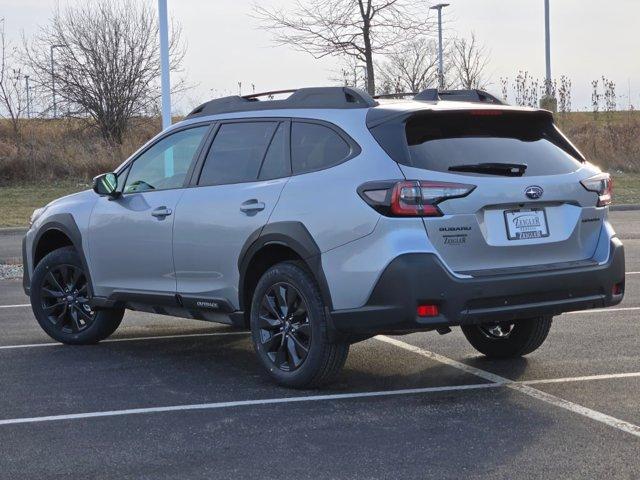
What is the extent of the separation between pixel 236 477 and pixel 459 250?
1.94 metres

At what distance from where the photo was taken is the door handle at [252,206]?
6.79 metres

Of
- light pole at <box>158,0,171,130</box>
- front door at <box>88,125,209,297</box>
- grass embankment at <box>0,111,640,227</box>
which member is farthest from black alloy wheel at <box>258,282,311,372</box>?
grass embankment at <box>0,111,640,227</box>

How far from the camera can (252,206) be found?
22.4ft

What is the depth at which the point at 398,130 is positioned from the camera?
20.8ft

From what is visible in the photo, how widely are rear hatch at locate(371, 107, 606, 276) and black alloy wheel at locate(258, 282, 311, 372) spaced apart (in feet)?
3.37

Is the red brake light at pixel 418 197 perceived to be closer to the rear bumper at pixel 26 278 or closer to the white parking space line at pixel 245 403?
the white parking space line at pixel 245 403

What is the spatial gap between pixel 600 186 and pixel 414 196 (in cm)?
136

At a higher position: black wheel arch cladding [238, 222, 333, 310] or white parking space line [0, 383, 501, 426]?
black wheel arch cladding [238, 222, 333, 310]

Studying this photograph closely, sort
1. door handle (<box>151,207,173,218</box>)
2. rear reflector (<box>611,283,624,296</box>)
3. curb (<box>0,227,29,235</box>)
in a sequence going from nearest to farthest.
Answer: rear reflector (<box>611,283,624,296</box>), door handle (<box>151,207,173,218</box>), curb (<box>0,227,29,235</box>)

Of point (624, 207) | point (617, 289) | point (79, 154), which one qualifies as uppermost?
point (79, 154)

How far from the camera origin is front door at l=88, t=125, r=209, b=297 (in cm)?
756

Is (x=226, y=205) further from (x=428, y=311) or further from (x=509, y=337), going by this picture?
(x=509, y=337)

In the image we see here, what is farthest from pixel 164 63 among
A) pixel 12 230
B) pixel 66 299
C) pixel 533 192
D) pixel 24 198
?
pixel 533 192

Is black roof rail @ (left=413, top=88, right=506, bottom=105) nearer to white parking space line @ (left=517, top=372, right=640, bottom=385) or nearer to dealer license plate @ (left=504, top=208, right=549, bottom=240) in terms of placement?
dealer license plate @ (left=504, top=208, right=549, bottom=240)
